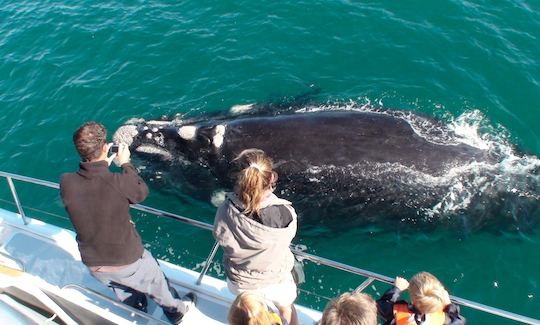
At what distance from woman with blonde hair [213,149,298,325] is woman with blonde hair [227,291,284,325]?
2.62 ft

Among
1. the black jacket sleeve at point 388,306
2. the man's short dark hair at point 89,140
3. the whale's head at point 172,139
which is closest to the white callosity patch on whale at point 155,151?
the whale's head at point 172,139

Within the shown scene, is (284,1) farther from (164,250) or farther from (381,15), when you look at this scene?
(164,250)

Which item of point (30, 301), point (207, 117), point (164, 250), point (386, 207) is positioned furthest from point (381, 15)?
point (30, 301)

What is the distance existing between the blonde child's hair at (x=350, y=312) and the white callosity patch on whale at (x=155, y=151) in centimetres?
741

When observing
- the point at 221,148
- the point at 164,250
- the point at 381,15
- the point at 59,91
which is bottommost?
the point at 164,250

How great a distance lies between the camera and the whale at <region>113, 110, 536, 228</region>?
930cm

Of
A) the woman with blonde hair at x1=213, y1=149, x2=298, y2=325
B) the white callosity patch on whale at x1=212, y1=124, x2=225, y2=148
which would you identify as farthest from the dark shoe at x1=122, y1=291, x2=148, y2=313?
the white callosity patch on whale at x1=212, y1=124, x2=225, y2=148

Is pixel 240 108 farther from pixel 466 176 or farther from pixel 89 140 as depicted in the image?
pixel 89 140

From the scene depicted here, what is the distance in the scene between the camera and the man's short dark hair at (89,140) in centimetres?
499

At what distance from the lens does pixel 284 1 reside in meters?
16.8

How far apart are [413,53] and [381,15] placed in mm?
2081

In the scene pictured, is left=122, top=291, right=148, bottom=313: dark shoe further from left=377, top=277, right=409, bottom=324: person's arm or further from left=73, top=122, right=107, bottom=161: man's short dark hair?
left=377, top=277, right=409, bottom=324: person's arm

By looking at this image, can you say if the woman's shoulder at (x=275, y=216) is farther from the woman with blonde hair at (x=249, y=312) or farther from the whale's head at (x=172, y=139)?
the whale's head at (x=172, y=139)

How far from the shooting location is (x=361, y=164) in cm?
927
